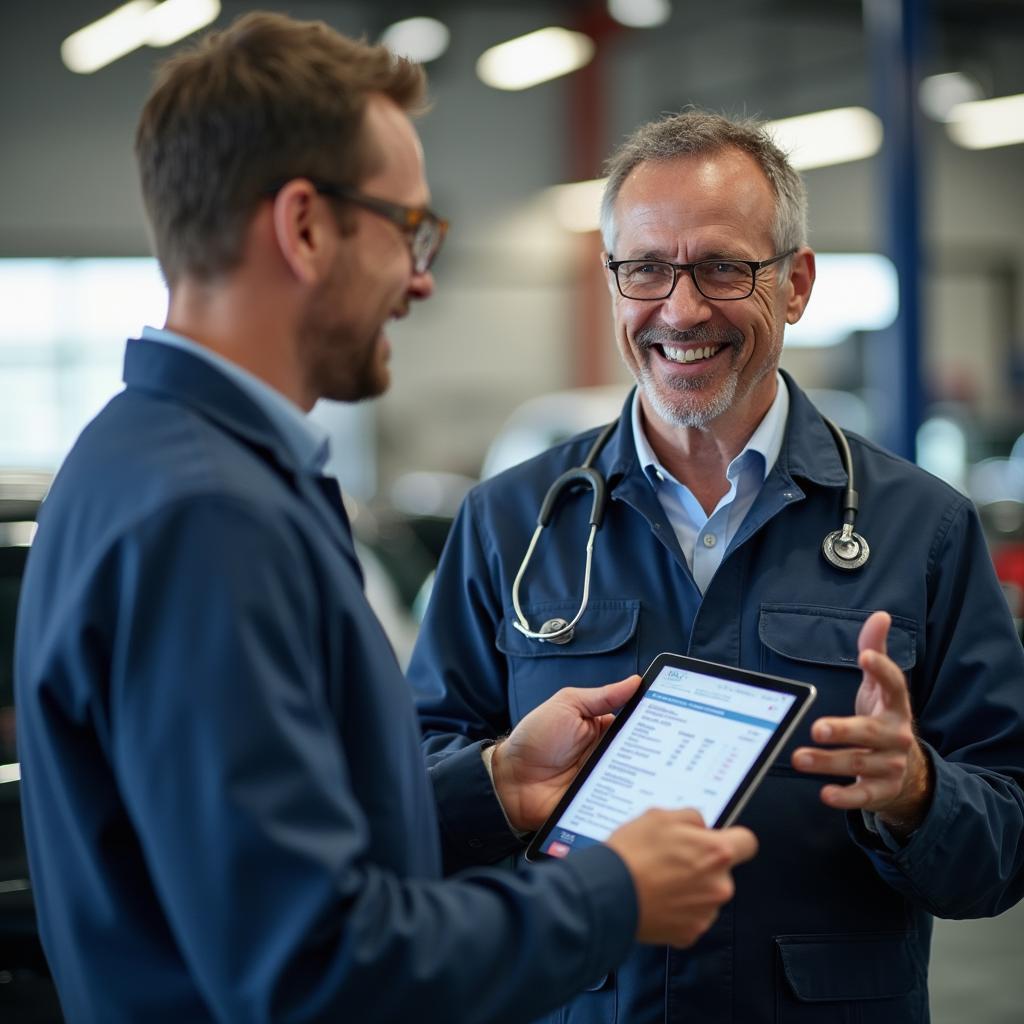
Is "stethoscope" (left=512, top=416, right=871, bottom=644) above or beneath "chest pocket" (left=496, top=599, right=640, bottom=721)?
above

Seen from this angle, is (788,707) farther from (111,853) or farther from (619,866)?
(111,853)

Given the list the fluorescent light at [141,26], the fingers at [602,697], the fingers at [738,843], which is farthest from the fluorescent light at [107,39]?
the fingers at [738,843]

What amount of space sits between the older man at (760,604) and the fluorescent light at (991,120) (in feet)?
41.8

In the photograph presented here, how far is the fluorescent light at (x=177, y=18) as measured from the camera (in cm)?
1095

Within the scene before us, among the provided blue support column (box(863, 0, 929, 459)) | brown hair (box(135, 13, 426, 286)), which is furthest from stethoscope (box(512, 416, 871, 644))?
blue support column (box(863, 0, 929, 459))

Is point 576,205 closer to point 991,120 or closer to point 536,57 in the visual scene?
point 536,57

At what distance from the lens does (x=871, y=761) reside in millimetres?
1653

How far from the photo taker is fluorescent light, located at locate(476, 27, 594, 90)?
13375mm

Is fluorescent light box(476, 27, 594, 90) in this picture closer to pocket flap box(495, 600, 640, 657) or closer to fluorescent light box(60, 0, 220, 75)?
fluorescent light box(60, 0, 220, 75)

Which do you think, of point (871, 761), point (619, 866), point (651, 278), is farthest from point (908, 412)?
point (619, 866)

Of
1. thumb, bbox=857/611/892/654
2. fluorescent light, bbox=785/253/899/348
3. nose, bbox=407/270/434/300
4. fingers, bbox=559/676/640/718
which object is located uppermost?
fluorescent light, bbox=785/253/899/348

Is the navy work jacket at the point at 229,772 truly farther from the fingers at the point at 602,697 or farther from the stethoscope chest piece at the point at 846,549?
the stethoscope chest piece at the point at 846,549

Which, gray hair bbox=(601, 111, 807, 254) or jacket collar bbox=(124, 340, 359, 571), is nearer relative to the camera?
jacket collar bbox=(124, 340, 359, 571)

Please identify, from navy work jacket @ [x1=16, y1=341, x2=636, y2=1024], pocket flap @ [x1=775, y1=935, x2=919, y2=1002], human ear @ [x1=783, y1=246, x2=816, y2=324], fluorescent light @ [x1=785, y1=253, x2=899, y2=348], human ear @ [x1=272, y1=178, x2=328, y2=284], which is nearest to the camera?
navy work jacket @ [x1=16, y1=341, x2=636, y2=1024]
